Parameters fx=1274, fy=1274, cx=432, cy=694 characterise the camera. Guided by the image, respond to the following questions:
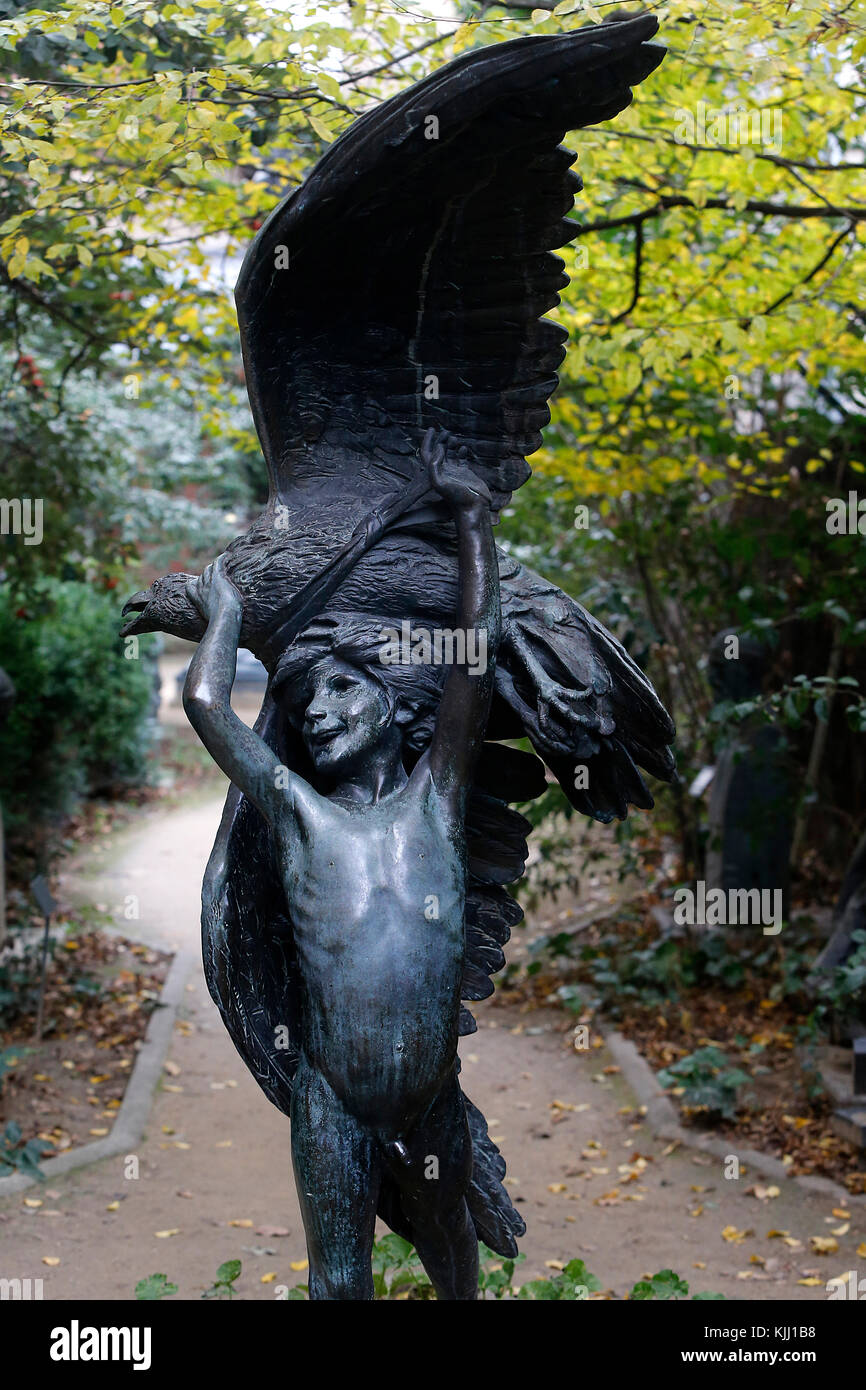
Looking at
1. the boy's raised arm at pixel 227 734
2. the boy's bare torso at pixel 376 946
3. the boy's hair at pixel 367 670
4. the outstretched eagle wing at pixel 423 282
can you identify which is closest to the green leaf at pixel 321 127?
the outstretched eagle wing at pixel 423 282

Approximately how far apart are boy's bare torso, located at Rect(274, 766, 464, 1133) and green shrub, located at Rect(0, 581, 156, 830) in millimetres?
5726

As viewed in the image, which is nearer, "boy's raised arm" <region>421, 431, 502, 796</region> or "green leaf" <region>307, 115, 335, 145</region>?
"boy's raised arm" <region>421, 431, 502, 796</region>

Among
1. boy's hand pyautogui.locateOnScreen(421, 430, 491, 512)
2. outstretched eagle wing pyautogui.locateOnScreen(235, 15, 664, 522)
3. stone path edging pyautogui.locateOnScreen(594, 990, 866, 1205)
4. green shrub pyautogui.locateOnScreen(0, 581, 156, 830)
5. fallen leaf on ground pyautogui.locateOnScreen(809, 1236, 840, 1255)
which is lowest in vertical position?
fallen leaf on ground pyautogui.locateOnScreen(809, 1236, 840, 1255)

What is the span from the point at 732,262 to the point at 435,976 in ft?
15.1

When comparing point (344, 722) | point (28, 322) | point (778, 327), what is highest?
point (28, 322)

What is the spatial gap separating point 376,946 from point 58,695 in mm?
7926

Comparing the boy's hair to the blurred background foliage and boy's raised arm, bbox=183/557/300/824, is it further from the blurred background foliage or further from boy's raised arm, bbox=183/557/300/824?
the blurred background foliage

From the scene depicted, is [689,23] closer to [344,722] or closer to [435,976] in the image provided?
[344,722]

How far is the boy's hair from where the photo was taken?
289 cm

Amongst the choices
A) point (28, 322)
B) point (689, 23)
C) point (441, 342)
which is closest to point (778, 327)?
point (689, 23)

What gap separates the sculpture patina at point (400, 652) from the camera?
264 centimetres

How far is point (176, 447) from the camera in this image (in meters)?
13.5

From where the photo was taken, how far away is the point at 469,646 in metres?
2.81

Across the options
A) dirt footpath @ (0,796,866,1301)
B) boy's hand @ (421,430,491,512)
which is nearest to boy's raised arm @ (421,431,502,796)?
boy's hand @ (421,430,491,512)
